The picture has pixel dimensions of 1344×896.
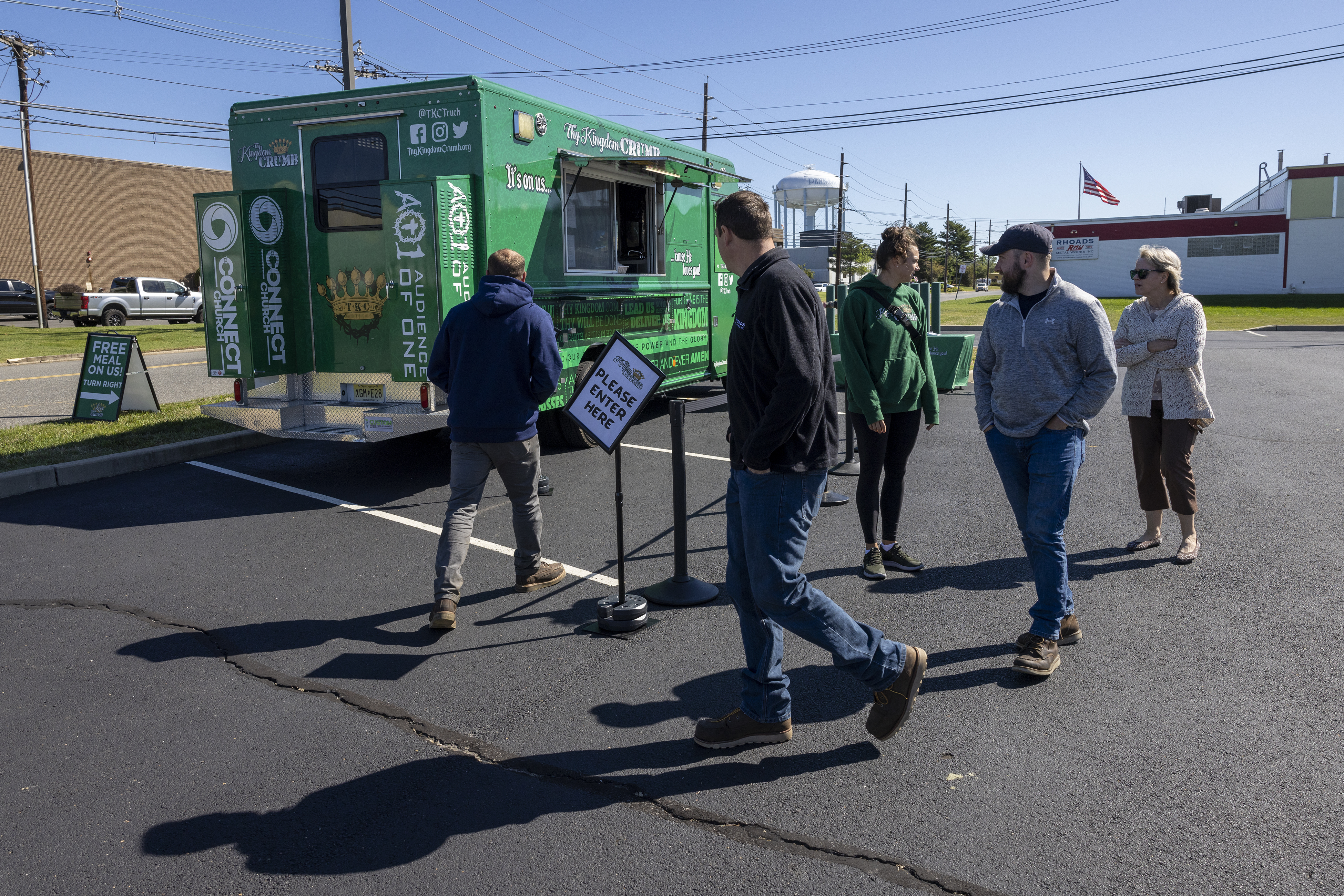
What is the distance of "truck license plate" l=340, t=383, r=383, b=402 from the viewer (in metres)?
8.05

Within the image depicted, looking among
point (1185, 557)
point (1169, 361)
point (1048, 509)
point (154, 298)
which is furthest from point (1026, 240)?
point (154, 298)

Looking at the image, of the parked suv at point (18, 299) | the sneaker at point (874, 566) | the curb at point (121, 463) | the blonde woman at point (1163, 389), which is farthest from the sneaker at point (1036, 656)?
the parked suv at point (18, 299)

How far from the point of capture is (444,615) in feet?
15.7

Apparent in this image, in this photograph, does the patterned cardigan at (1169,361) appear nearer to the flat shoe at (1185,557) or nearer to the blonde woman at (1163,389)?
the blonde woman at (1163,389)

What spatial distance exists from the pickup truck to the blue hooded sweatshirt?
33400 millimetres

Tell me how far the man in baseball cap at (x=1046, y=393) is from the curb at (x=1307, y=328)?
28.4 meters

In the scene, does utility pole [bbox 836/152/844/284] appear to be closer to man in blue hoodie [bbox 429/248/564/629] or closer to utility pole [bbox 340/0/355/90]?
utility pole [bbox 340/0/355/90]

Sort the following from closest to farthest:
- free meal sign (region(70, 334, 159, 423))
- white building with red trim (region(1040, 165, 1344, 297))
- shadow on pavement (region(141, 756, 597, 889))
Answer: shadow on pavement (region(141, 756, 597, 889)) < free meal sign (region(70, 334, 159, 423)) < white building with red trim (region(1040, 165, 1344, 297))

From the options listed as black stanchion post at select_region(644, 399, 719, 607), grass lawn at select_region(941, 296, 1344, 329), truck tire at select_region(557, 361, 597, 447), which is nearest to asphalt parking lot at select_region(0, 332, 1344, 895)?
black stanchion post at select_region(644, 399, 719, 607)

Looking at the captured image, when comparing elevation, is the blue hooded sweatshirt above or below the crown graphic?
below

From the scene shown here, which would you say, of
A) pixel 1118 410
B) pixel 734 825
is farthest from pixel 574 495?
pixel 1118 410

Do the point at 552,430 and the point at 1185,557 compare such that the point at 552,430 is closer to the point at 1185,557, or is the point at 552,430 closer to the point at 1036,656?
the point at 1185,557

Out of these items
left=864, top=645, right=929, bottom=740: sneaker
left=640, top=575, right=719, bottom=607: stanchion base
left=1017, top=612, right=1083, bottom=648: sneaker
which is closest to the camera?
left=864, top=645, right=929, bottom=740: sneaker

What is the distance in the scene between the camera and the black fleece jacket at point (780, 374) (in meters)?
3.18
